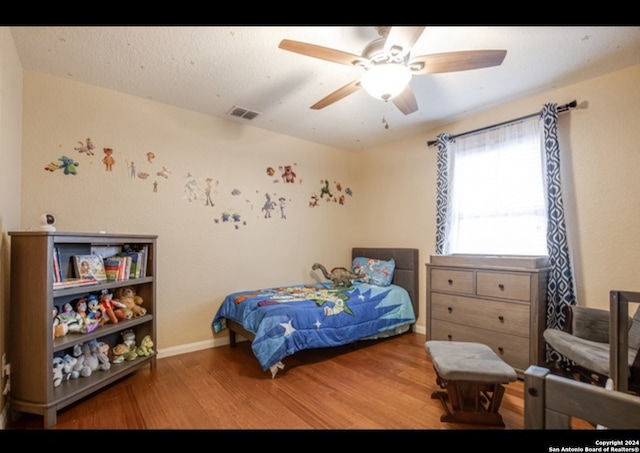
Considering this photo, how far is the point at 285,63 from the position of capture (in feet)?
7.09

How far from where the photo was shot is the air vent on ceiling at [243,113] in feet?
9.66

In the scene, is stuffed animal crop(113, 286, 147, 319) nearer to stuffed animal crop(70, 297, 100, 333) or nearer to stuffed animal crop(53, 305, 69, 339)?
stuffed animal crop(70, 297, 100, 333)

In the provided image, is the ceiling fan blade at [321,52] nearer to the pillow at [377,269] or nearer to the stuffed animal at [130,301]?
the stuffed animal at [130,301]

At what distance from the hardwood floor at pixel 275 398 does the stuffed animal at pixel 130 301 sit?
493 mm

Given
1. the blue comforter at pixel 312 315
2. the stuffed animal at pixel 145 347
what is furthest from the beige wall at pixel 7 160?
the blue comforter at pixel 312 315

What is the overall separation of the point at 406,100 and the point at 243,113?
1755mm

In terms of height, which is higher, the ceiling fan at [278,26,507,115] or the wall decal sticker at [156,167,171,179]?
the ceiling fan at [278,26,507,115]

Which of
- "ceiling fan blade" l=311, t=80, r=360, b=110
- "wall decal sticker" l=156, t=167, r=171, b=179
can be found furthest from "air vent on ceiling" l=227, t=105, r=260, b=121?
"ceiling fan blade" l=311, t=80, r=360, b=110

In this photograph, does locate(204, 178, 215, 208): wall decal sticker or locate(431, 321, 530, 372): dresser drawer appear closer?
locate(431, 321, 530, 372): dresser drawer

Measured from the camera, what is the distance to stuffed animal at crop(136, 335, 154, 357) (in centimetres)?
240

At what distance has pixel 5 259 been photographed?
5.78ft

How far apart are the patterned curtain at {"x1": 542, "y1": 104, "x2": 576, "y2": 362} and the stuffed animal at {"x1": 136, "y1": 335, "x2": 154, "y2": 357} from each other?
10.7 ft
